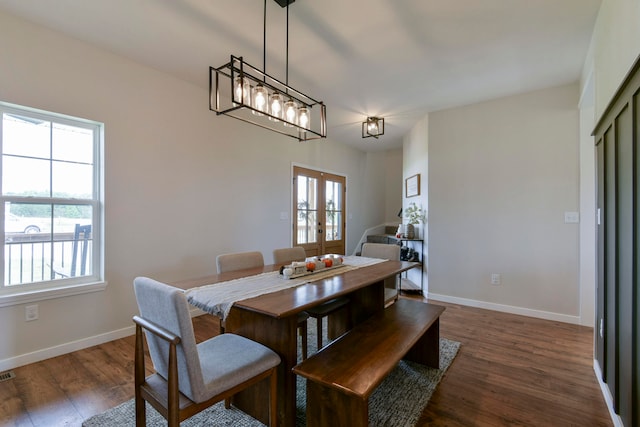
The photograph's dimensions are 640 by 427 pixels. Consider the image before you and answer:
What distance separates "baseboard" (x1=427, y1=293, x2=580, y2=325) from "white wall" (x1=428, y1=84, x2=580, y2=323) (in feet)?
0.04

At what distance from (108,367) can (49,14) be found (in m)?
2.68

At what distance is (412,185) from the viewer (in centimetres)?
482

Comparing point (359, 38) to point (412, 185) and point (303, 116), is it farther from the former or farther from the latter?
point (412, 185)

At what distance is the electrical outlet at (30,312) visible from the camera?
7.52ft

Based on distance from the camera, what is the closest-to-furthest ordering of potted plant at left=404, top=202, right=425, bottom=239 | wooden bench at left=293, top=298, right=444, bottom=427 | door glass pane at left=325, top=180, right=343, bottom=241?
wooden bench at left=293, top=298, right=444, bottom=427 < potted plant at left=404, top=202, right=425, bottom=239 < door glass pane at left=325, top=180, right=343, bottom=241

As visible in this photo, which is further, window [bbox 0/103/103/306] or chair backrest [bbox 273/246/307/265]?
chair backrest [bbox 273/246/307/265]

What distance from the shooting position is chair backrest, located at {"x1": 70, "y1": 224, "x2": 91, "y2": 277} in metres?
2.60

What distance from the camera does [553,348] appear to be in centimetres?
263

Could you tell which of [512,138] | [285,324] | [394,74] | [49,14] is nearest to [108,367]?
[285,324]

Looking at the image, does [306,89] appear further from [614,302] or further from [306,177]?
[614,302]

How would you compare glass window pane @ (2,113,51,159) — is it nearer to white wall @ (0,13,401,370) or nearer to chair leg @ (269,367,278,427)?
white wall @ (0,13,401,370)

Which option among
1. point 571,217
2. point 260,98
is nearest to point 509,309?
point 571,217

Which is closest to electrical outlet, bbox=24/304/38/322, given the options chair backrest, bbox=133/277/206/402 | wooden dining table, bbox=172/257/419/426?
wooden dining table, bbox=172/257/419/426

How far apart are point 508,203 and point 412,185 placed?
151 centimetres
